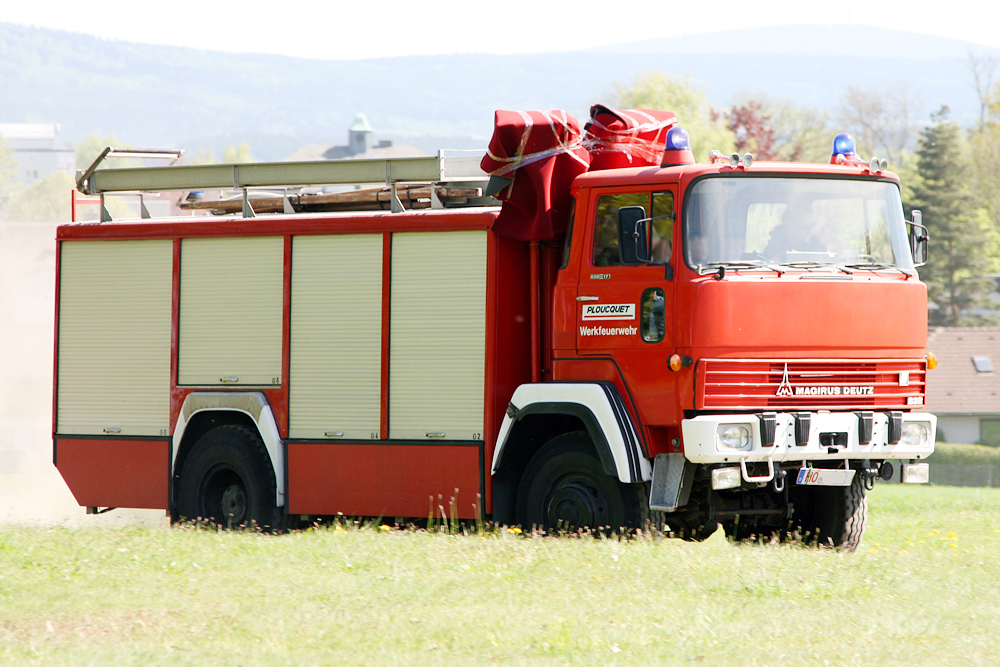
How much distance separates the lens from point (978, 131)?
2842 inches

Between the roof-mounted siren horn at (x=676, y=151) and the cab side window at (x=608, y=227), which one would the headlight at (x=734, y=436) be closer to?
the cab side window at (x=608, y=227)

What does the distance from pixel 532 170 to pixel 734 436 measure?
2613mm

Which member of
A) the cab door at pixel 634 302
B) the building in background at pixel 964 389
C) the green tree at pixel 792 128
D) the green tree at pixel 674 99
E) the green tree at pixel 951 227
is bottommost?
the building in background at pixel 964 389

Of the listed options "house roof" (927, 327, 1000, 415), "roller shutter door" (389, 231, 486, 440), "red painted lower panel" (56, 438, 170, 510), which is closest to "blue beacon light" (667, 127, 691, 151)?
"roller shutter door" (389, 231, 486, 440)

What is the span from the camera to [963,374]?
65.3 metres

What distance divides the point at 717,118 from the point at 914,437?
220 ft

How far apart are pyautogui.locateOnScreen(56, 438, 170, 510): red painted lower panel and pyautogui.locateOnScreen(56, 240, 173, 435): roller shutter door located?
0.45ft

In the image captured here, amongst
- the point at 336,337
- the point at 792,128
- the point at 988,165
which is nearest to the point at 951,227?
the point at 988,165

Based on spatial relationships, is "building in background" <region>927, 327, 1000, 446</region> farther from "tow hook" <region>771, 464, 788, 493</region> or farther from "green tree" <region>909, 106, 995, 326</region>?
"tow hook" <region>771, 464, 788, 493</region>

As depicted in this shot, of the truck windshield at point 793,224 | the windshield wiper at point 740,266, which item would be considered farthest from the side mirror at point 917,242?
the windshield wiper at point 740,266

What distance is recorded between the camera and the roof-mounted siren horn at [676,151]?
9641 mm

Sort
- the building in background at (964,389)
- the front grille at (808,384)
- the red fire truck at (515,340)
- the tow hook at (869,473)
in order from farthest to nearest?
the building in background at (964,389)
the tow hook at (869,473)
the red fire truck at (515,340)
the front grille at (808,384)

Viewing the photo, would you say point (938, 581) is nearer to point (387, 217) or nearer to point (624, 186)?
point (624, 186)

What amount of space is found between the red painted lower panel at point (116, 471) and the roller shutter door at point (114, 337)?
0.45ft
